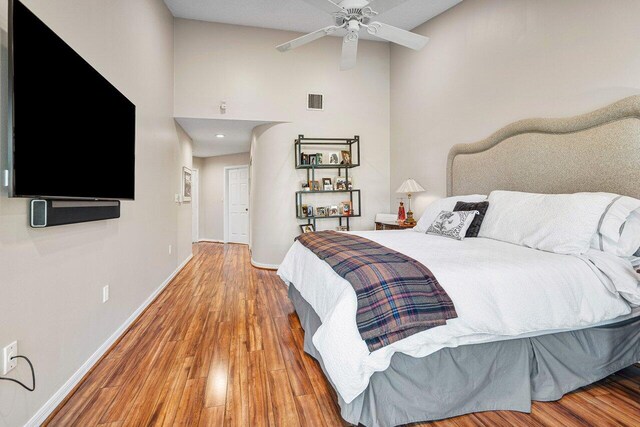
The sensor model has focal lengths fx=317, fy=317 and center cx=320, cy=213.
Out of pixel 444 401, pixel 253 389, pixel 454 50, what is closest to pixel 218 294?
pixel 253 389

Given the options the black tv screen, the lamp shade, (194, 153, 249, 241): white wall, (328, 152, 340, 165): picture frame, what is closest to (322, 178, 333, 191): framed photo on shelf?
(328, 152, 340, 165): picture frame

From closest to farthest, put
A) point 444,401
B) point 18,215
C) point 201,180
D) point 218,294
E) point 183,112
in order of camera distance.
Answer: point 18,215
point 444,401
point 218,294
point 183,112
point 201,180

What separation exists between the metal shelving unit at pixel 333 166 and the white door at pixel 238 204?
279 cm

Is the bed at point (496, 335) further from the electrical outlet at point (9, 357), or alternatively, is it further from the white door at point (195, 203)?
the white door at point (195, 203)

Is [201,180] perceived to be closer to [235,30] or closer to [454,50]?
[235,30]

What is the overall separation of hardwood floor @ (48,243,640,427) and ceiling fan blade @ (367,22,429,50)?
2.59 metres

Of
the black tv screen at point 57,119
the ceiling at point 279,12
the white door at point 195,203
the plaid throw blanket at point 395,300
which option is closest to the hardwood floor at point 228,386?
the plaid throw blanket at point 395,300

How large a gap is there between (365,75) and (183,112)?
9.16ft

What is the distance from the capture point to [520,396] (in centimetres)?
162

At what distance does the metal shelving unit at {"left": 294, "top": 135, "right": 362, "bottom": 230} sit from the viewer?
15.6ft

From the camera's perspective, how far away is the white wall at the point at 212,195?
7.71 metres

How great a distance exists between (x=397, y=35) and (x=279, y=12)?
2.14m

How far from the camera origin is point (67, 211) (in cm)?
A: 164

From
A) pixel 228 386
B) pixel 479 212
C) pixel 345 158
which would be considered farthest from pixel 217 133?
pixel 228 386
